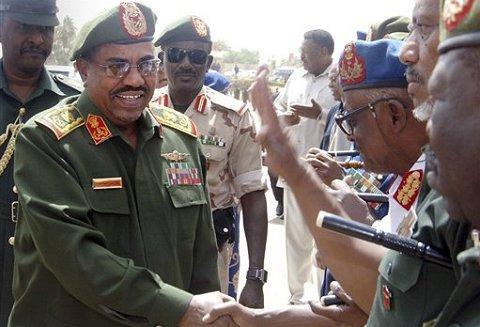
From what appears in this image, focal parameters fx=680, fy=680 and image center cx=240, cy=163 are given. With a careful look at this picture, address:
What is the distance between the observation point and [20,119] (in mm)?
3250

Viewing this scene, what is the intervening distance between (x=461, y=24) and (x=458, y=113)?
0.13 meters

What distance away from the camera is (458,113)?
998 mm

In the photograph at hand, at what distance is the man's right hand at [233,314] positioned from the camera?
7.80ft

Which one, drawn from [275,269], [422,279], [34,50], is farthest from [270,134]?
[275,269]

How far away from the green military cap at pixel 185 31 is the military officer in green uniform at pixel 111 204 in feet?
3.77

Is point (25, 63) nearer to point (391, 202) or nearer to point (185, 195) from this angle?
point (185, 195)

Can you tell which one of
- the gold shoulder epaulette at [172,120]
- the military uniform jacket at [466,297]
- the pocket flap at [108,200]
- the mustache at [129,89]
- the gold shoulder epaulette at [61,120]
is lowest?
the pocket flap at [108,200]

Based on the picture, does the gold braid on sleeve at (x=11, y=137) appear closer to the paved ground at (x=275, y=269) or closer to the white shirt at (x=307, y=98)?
the paved ground at (x=275, y=269)

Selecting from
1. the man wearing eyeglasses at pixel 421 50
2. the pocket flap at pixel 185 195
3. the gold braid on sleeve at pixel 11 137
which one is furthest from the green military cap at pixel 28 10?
the man wearing eyeglasses at pixel 421 50

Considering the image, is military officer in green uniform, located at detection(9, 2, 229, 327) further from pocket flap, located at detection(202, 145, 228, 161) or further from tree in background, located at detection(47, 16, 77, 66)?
tree in background, located at detection(47, 16, 77, 66)

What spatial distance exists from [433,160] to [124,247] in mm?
1448

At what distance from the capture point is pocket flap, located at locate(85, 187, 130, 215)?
2281 millimetres

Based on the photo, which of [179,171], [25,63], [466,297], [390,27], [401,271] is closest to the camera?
[466,297]

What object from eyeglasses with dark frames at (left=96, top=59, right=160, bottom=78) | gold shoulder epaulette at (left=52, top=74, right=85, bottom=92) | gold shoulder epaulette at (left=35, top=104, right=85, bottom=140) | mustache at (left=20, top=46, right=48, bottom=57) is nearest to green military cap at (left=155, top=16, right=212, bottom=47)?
gold shoulder epaulette at (left=52, top=74, right=85, bottom=92)
